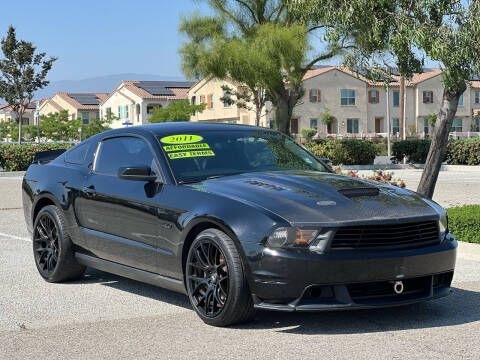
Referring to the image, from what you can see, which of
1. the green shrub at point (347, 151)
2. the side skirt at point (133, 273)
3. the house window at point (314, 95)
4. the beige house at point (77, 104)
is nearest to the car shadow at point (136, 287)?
the side skirt at point (133, 273)

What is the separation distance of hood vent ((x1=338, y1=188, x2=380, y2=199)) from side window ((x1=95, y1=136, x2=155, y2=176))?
174 cm

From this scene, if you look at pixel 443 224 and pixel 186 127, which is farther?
pixel 186 127

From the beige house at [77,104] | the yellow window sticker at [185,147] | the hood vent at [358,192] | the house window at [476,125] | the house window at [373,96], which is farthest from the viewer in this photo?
the beige house at [77,104]

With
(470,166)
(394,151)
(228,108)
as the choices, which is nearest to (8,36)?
(228,108)

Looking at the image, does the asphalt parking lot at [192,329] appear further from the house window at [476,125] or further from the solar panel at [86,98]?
the solar panel at [86,98]

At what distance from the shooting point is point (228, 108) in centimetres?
7919

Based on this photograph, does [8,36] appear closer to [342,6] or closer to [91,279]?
[342,6]

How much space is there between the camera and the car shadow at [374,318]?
5914 mm

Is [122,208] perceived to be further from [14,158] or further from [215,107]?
[215,107]

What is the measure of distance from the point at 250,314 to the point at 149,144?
76.6 inches

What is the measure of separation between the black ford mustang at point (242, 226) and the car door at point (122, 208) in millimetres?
12

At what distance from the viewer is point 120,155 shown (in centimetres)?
755

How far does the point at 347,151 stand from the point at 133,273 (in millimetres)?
31821

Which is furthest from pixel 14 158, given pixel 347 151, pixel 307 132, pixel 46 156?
pixel 307 132
